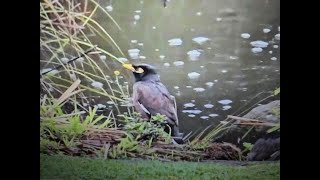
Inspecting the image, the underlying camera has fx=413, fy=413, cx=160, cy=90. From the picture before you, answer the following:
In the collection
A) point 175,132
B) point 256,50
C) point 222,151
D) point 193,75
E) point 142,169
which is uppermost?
point 256,50

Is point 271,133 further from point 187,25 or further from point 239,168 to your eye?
point 187,25

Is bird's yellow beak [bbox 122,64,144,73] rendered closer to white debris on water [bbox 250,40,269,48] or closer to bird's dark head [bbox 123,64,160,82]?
bird's dark head [bbox 123,64,160,82]

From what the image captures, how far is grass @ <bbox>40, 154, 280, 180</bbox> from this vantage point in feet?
8.67

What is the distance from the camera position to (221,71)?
2.64 metres

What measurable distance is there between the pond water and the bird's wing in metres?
0.05

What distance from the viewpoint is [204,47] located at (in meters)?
2.65

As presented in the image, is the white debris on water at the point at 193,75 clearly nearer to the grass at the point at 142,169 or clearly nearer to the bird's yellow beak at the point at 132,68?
the bird's yellow beak at the point at 132,68

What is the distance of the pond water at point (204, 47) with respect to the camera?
263cm

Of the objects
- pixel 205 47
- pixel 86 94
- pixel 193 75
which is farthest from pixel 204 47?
pixel 86 94

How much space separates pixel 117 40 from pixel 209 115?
0.77 metres

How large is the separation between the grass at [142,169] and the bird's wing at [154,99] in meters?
0.31

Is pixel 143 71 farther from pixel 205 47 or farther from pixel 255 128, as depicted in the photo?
pixel 255 128

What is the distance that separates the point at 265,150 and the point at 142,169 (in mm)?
799
